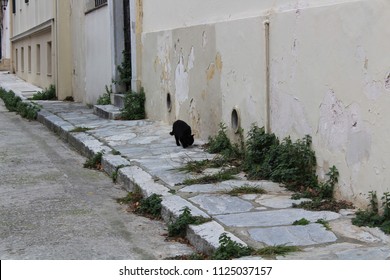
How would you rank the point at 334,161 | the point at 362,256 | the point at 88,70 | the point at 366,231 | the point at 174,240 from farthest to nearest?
the point at 88,70
the point at 334,161
the point at 174,240
the point at 366,231
the point at 362,256

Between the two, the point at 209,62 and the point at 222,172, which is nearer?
the point at 222,172

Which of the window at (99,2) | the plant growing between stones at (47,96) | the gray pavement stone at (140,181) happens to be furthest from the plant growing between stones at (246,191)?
the plant growing between stones at (47,96)

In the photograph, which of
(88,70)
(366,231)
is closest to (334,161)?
(366,231)

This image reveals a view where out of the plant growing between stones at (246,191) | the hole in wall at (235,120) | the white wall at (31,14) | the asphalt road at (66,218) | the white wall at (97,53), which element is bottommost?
the asphalt road at (66,218)

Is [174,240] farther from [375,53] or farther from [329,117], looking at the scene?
[375,53]

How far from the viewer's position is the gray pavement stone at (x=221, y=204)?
18.3 ft

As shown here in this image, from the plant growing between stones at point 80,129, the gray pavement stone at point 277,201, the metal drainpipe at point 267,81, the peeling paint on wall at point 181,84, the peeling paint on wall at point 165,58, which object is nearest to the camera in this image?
the gray pavement stone at point 277,201

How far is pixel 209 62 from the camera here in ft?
28.4

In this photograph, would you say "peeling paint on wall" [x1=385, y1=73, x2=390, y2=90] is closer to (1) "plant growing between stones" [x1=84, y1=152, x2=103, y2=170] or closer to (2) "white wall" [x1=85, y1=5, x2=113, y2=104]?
(1) "plant growing between stones" [x1=84, y1=152, x2=103, y2=170]

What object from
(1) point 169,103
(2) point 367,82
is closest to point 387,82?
(2) point 367,82

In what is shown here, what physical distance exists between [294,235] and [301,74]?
6.42 ft

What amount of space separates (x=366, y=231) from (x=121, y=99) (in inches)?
316

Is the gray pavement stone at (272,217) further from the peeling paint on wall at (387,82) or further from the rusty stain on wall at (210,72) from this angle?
the rusty stain on wall at (210,72)

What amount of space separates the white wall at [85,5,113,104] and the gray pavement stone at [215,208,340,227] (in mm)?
8338
